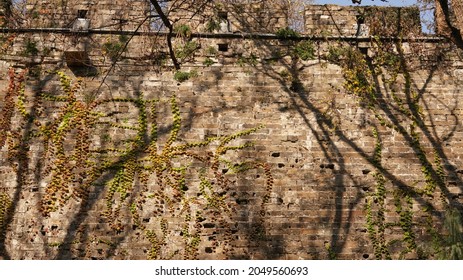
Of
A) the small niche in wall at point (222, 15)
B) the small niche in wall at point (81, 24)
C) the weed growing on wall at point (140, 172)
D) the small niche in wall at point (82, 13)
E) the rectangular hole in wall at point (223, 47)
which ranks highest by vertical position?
the small niche in wall at point (82, 13)

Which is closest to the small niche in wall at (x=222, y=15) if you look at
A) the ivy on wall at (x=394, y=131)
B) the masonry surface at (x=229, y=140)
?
the masonry surface at (x=229, y=140)

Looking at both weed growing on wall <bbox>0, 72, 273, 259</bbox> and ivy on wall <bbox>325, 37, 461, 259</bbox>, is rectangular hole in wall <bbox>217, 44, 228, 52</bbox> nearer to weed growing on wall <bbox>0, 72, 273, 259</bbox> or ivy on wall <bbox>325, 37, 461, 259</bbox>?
weed growing on wall <bbox>0, 72, 273, 259</bbox>

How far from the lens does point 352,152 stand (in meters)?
7.73

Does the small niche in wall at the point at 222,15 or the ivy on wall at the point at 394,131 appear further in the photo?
the small niche in wall at the point at 222,15

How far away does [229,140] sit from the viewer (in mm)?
7691

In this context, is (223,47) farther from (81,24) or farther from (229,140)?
(81,24)

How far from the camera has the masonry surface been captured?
23.7 ft

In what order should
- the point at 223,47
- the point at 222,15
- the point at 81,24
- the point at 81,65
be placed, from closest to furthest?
1. the point at 81,65
2. the point at 81,24
3. the point at 223,47
4. the point at 222,15

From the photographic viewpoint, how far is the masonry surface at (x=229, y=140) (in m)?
7.23

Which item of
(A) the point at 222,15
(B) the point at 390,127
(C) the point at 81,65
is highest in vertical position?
(A) the point at 222,15

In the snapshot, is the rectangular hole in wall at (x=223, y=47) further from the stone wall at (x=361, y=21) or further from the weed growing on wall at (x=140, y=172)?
the stone wall at (x=361, y=21)

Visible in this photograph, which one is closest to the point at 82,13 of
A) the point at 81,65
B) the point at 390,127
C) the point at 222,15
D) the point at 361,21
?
the point at 81,65

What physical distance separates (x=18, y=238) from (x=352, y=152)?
16.1 ft
